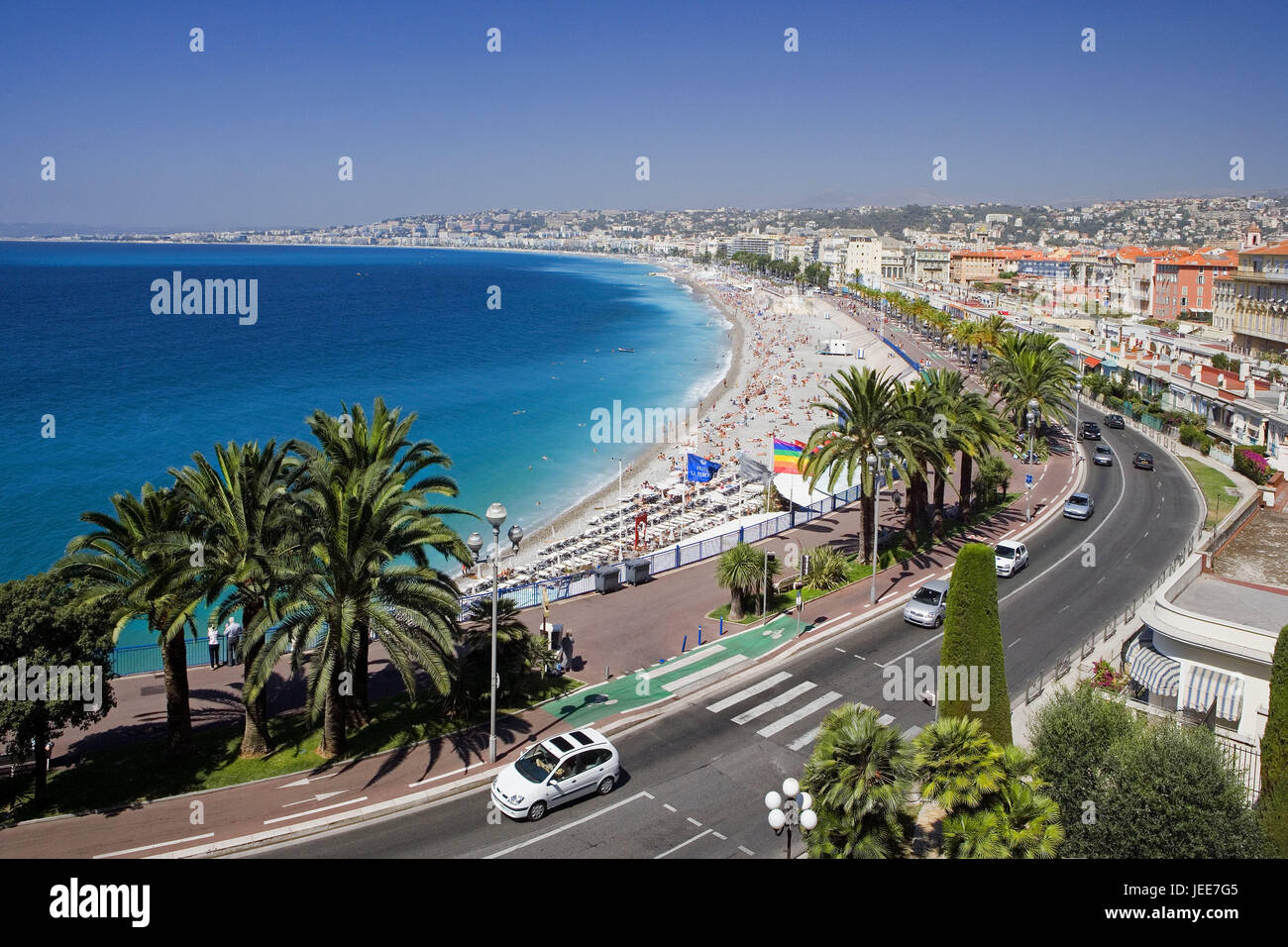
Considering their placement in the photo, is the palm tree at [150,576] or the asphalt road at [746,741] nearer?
the asphalt road at [746,741]

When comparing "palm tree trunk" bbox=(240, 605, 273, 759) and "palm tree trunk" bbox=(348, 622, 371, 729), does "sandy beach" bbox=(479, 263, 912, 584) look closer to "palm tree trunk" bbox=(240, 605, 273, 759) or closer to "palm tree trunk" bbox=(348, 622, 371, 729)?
"palm tree trunk" bbox=(348, 622, 371, 729)

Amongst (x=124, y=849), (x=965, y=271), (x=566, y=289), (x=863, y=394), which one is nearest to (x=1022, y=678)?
(x=863, y=394)

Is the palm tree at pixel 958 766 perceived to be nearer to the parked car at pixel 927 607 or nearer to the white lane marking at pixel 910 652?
the white lane marking at pixel 910 652

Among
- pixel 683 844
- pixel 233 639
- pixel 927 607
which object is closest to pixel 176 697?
pixel 233 639

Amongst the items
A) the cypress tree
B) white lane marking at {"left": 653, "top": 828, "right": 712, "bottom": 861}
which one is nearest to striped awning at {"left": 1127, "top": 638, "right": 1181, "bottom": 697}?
the cypress tree

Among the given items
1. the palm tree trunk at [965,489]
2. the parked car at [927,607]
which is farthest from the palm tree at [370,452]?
the palm tree trunk at [965,489]
